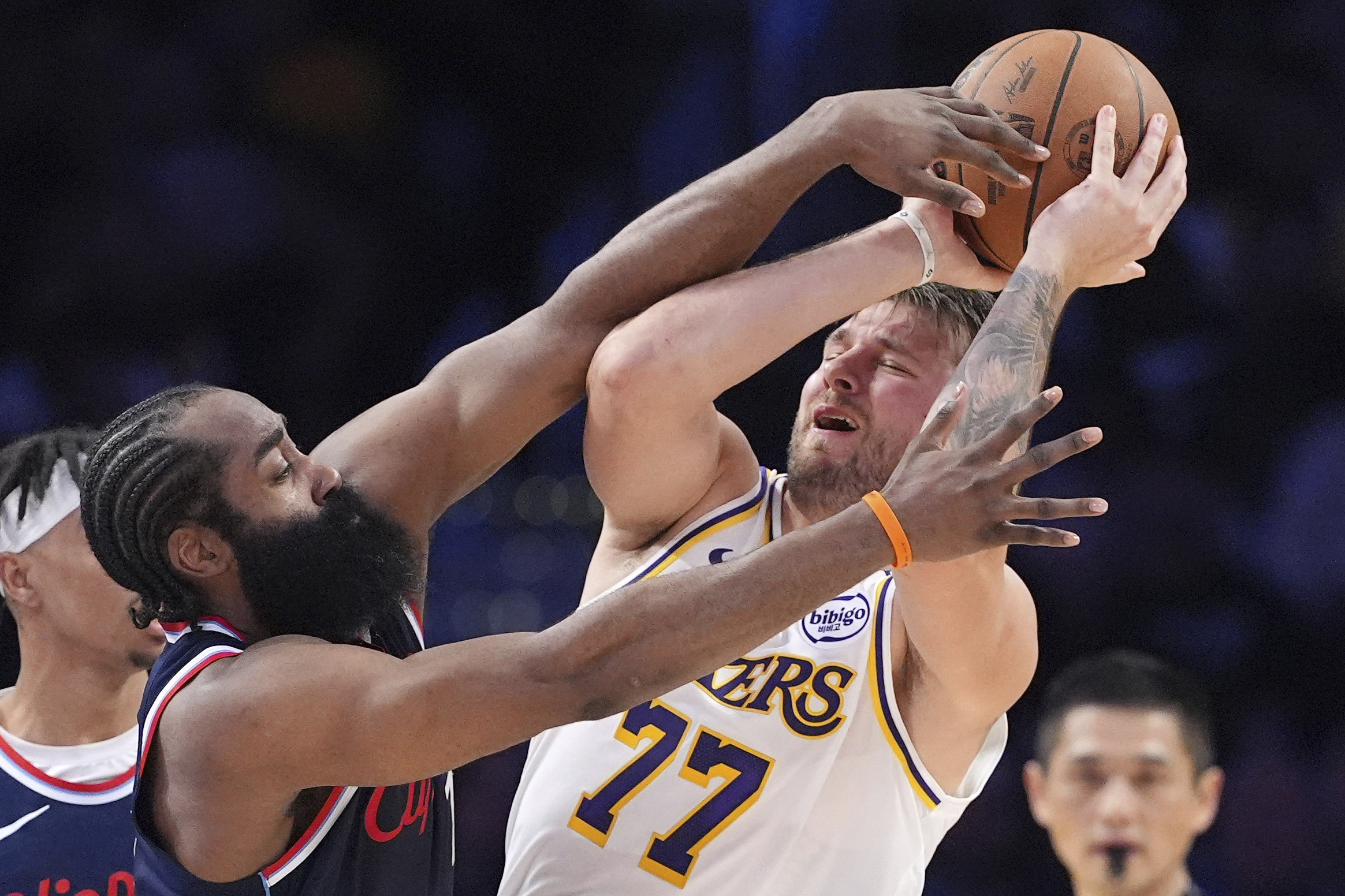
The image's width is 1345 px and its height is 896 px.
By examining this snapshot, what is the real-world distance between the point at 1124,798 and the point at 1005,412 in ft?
6.84

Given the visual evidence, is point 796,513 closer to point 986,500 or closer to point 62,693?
point 986,500

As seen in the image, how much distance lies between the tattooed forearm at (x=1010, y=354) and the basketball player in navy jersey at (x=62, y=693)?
256cm

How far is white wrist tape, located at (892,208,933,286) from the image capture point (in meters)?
2.91

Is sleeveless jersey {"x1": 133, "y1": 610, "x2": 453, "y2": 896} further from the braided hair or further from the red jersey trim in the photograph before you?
the red jersey trim

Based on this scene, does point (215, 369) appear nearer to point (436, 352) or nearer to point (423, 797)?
point (436, 352)

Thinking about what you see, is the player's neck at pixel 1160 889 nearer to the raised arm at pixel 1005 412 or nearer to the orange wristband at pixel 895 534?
the raised arm at pixel 1005 412

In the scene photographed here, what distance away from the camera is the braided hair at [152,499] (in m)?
2.57

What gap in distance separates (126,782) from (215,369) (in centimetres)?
266

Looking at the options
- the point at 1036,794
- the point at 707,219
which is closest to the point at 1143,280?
the point at 1036,794

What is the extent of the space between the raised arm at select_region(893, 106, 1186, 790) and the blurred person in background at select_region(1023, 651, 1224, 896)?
116cm

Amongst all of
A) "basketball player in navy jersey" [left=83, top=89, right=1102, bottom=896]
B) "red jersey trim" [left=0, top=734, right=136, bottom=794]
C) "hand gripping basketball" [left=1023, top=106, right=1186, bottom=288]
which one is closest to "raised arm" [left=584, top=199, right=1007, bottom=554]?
"basketball player in navy jersey" [left=83, top=89, right=1102, bottom=896]

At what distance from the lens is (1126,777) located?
13.5 ft

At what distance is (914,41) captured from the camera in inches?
236

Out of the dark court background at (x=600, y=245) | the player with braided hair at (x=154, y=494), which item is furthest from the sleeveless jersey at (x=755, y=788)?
the dark court background at (x=600, y=245)
